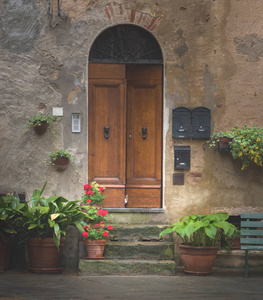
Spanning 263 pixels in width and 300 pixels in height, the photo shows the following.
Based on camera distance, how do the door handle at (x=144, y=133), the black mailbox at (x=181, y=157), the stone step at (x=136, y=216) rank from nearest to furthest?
the stone step at (x=136, y=216), the black mailbox at (x=181, y=157), the door handle at (x=144, y=133)

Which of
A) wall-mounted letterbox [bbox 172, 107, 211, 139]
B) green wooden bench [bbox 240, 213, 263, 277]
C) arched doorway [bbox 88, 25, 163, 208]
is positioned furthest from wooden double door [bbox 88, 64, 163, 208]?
green wooden bench [bbox 240, 213, 263, 277]

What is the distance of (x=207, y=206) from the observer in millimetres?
9148

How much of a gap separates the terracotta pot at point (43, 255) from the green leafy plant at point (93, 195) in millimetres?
874

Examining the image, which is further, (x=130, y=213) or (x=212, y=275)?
(x=130, y=213)

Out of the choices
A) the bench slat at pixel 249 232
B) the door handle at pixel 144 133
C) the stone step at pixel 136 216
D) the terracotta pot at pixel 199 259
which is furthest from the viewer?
the door handle at pixel 144 133

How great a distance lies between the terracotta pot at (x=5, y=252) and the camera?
828 cm

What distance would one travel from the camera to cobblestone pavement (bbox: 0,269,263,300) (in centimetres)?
673

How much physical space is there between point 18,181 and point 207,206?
2760 millimetres

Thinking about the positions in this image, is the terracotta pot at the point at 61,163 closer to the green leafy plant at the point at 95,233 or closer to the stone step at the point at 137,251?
the green leafy plant at the point at 95,233

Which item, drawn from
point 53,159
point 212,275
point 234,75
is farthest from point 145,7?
point 212,275

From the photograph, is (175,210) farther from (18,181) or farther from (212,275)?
(18,181)

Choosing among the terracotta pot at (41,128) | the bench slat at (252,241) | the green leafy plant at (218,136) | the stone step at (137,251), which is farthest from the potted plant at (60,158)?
the bench slat at (252,241)

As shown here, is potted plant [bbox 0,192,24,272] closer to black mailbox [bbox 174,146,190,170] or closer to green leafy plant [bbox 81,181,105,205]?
green leafy plant [bbox 81,181,105,205]

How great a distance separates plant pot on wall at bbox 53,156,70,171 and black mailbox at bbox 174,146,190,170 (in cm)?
156
